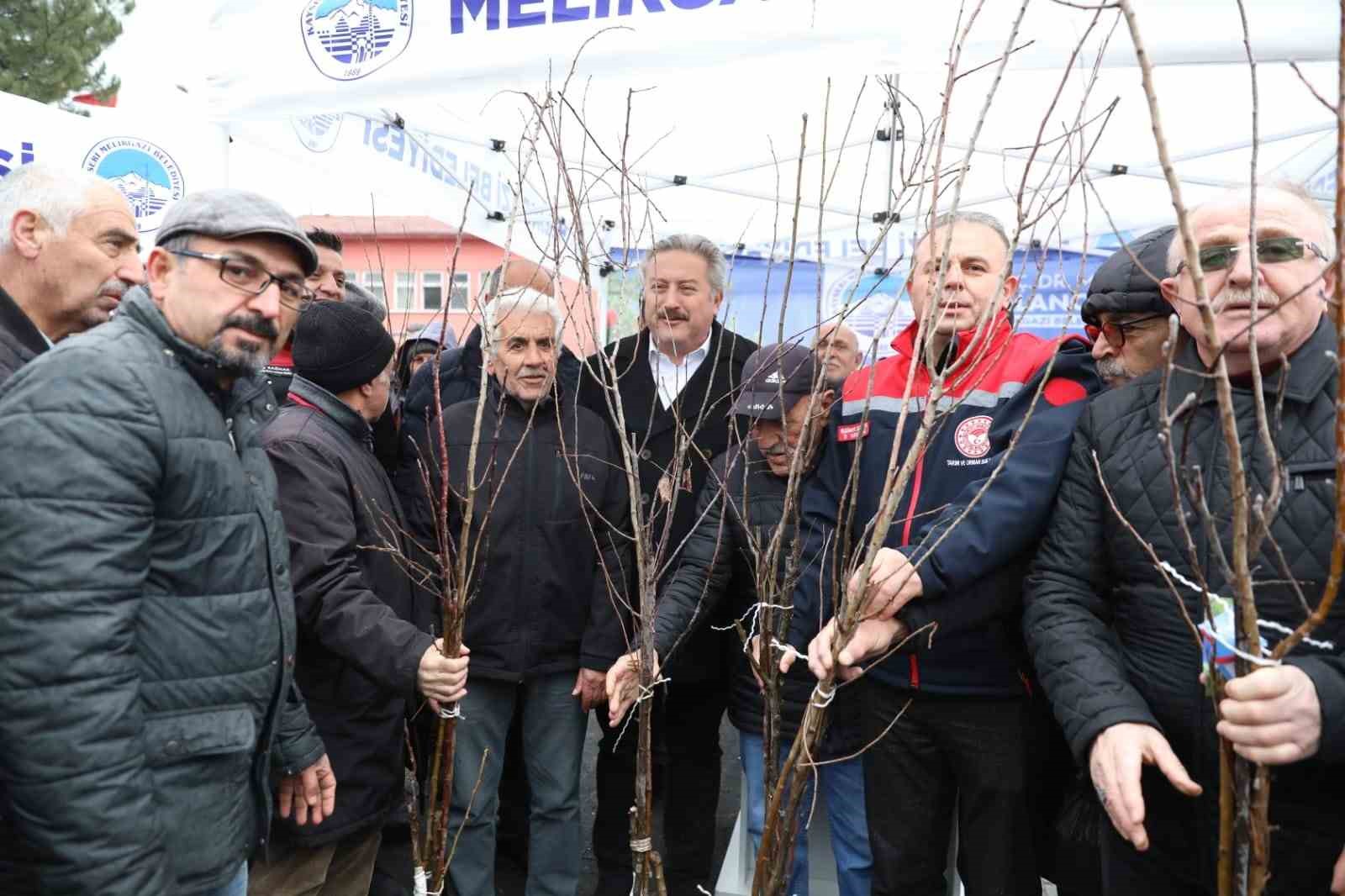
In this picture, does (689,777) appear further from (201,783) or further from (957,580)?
(201,783)

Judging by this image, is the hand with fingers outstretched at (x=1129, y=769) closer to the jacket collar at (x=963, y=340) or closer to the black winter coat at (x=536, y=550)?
the jacket collar at (x=963, y=340)

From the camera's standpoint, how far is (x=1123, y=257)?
2568mm

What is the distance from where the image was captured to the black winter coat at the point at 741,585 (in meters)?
2.83

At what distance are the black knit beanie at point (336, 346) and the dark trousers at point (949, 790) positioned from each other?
164 cm

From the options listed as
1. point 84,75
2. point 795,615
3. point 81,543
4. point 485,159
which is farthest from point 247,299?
point 84,75

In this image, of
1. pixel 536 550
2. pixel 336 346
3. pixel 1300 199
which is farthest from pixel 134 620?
pixel 1300 199

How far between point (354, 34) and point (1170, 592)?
3208 millimetres

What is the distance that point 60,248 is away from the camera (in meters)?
2.61

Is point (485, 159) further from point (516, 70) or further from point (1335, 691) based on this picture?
point (1335, 691)

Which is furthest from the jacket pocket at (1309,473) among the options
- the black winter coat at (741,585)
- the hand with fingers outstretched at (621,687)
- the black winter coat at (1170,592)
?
the hand with fingers outstretched at (621,687)

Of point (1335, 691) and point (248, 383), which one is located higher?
point (248, 383)

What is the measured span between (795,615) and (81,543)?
168 centimetres

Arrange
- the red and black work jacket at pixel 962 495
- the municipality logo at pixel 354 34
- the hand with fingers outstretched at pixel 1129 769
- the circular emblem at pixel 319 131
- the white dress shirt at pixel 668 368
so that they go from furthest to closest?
the circular emblem at pixel 319 131, the white dress shirt at pixel 668 368, the municipality logo at pixel 354 34, the red and black work jacket at pixel 962 495, the hand with fingers outstretched at pixel 1129 769

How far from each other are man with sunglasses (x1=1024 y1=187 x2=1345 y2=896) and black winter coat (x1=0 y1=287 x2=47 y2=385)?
7.57ft
